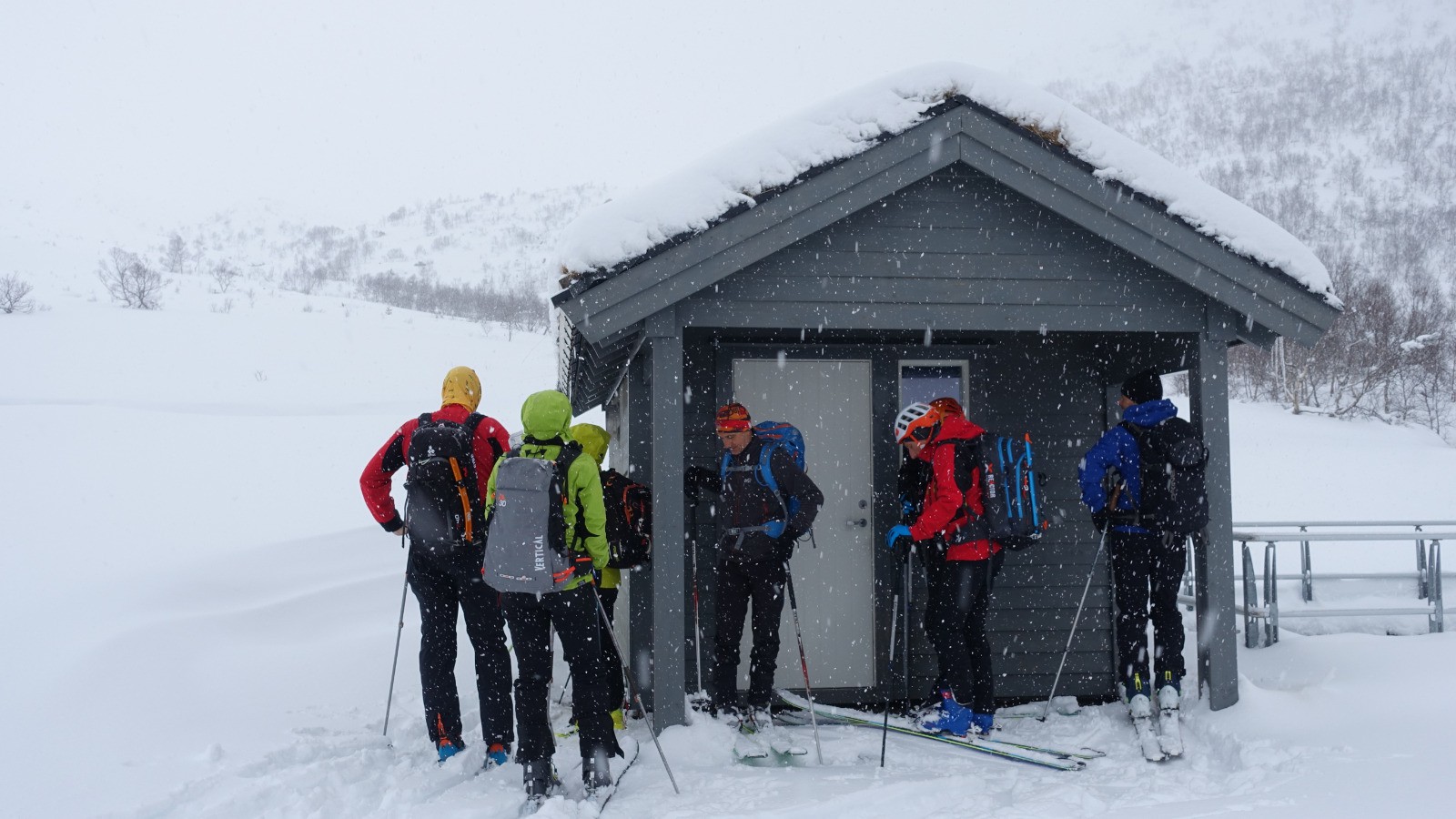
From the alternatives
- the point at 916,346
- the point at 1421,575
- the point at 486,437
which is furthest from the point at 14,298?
the point at 1421,575

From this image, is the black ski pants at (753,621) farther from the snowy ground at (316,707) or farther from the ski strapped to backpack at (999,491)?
the ski strapped to backpack at (999,491)

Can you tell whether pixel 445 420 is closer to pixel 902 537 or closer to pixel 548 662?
pixel 548 662

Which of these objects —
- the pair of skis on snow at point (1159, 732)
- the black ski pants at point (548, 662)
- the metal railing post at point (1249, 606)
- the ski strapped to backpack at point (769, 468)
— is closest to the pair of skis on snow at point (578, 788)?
the black ski pants at point (548, 662)

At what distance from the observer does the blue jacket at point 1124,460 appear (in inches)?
223

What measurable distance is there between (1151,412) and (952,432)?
4.12ft

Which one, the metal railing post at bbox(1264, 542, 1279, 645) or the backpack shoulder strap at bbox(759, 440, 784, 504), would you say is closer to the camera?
the backpack shoulder strap at bbox(759, 440, 784, 504)

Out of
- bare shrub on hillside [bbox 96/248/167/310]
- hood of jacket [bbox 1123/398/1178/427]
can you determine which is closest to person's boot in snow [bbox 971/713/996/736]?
hood of jacket [bbox 1123/398/1178/427]

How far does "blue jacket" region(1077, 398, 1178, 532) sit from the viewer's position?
5676 mm

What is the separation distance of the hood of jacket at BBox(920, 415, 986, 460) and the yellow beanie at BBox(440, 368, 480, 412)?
8.66 feet

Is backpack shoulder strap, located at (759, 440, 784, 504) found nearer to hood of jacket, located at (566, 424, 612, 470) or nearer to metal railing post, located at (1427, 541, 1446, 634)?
hood of jacket, located at (566, 424, 612, 470)

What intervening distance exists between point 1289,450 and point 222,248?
292 feet

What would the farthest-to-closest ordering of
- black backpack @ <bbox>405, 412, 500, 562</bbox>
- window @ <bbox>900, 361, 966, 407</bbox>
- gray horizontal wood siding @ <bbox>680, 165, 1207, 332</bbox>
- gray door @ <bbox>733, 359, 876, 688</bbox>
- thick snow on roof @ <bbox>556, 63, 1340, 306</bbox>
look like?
window @ <bbox>900, 361, 966, 407</bbox> → gray door @ <bbox>733, 359, 876, 688</bbox> → gray horizontal wood siding @ <bbox>680, 165, 1207, 332</bbox> → thick snow on roof @ <bbox>556, 63, 1340, 306</bbox> → black backpack @ <bbox>405, 412, 500, 562</bbox>

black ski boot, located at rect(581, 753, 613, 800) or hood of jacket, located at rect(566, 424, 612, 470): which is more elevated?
hood of jacket, located at rect(566, 424, 612, 470)

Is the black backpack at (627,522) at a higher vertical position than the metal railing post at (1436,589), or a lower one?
higher
